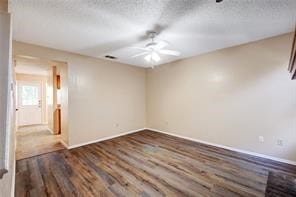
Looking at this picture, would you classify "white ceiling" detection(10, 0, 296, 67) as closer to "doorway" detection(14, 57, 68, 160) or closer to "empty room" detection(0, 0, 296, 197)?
"empty room" detection(0, 0, 296, 197)

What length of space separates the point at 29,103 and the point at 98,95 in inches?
188

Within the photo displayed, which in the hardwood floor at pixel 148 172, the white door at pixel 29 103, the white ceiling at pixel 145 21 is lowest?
the hardwood floor at pixel 148 172

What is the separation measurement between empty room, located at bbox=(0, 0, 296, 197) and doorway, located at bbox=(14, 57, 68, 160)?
11 centimetres

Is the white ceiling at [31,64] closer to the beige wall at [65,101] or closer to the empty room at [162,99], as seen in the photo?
the empty room at [162,99]

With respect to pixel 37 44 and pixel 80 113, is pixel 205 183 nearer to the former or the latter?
pixel 80 113

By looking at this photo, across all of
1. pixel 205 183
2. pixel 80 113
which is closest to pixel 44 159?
pixel 80 113

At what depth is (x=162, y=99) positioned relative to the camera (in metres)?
5.14

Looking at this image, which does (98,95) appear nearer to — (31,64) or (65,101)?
(65,101)

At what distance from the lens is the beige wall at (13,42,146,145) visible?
12.3 ft

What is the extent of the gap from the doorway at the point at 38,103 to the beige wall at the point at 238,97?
→ 3.77 m

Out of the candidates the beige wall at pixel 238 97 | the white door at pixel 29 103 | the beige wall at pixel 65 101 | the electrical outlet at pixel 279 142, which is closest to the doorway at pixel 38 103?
the white door at pixel 29 103

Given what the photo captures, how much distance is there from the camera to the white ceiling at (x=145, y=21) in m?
1.87

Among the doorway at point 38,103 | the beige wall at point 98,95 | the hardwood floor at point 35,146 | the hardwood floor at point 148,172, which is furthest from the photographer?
the doorway at point 38,103

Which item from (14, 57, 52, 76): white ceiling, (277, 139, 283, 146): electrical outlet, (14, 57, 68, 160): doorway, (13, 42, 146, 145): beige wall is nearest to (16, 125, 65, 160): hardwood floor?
(14, 57, 68, 160): doorway
